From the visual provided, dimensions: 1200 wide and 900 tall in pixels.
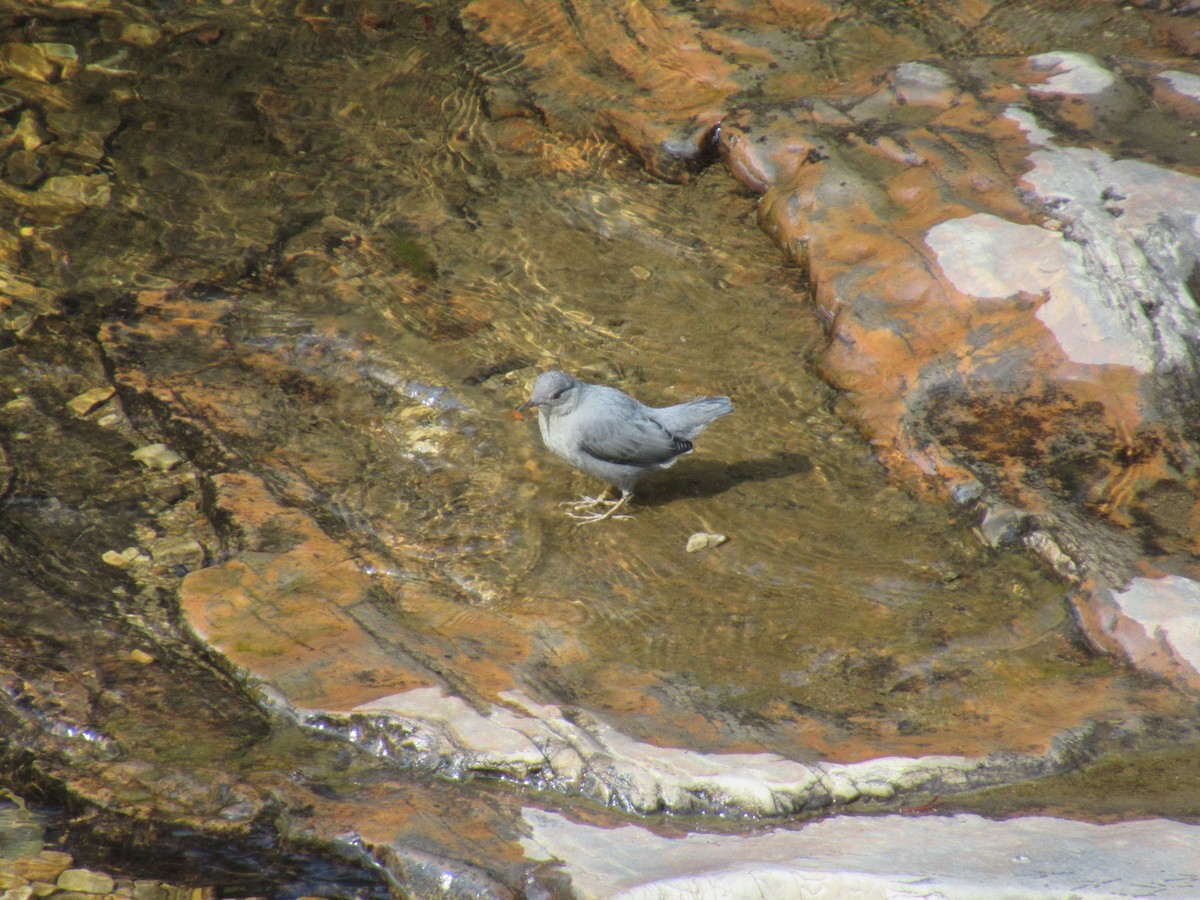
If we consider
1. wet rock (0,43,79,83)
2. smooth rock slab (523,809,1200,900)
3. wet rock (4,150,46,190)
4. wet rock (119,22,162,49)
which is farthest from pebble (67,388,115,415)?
wet rock (119,22,162,49)

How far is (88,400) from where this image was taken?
488cm

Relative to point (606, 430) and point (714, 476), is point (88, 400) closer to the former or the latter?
point (606, 430)

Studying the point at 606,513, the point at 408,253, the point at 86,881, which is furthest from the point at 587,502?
the point at 86,881

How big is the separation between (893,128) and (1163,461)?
260cm

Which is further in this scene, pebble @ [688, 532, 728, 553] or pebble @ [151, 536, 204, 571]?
pebble @ [688, 532, 728, 553]

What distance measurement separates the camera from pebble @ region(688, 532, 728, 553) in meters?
4.80

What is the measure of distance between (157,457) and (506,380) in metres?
1.81

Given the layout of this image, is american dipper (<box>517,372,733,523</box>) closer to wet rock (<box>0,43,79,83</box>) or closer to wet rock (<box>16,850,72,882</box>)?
wet rock (<box>16,850,72,882</box>)

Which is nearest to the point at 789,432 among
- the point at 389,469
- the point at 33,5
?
the point at 389,469

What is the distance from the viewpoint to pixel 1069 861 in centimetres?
280

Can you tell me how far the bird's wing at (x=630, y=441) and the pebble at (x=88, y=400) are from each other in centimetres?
223

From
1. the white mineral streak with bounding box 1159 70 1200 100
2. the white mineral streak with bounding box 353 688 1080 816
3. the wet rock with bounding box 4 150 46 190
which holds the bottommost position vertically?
the white mineral streak with bounding box 353 688 1080 816

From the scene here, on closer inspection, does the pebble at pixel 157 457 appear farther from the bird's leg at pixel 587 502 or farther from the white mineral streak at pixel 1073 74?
the white mineral streak at pixel 1073 74

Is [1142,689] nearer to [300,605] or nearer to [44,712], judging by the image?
[300,605]
